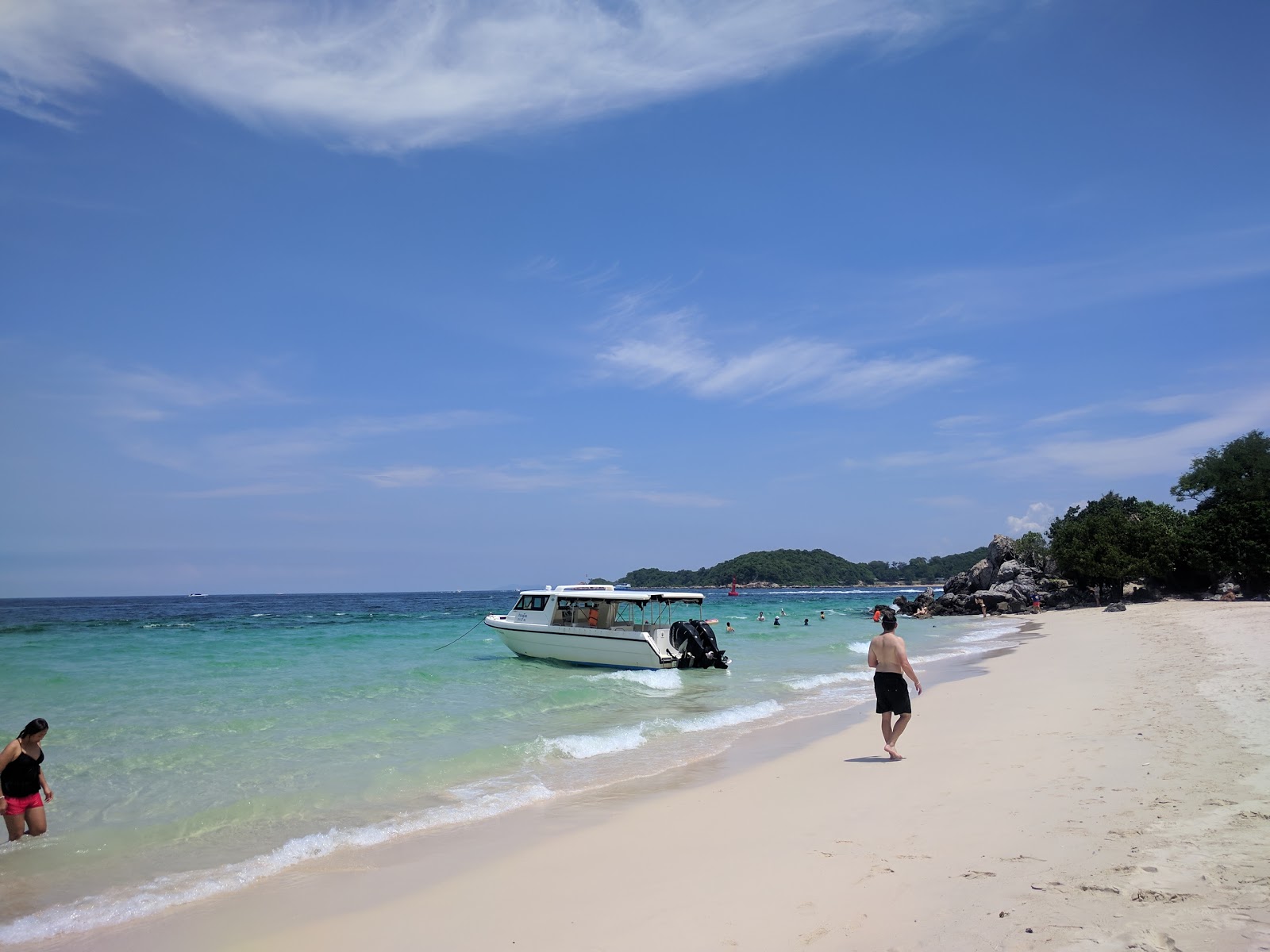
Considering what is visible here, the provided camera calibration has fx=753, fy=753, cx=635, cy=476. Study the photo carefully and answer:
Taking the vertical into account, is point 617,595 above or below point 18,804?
above

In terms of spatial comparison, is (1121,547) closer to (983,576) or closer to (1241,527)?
(1241,527)

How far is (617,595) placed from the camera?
22.7 metres

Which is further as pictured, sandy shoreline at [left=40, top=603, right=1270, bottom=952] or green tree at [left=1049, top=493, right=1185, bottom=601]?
green tree at [left=1049, top=493, right=1185, bottom=601]

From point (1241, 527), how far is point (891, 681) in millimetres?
42392

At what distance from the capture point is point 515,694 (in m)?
17.5

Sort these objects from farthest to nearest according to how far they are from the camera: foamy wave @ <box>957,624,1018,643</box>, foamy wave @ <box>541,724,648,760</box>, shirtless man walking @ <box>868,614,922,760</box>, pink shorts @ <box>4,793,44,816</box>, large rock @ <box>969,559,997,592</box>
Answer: large rock @ <box>969,559,997,592</box>
foamy wave @ <box>957,624,1018,643</box>
foamy wave @ <box>541,724,648,760</box>
shirtless man walking @ <box>868,614,922,760</box>
pink shorts @ <box>4,793,44,816</box>

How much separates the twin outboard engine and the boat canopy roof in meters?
0.82

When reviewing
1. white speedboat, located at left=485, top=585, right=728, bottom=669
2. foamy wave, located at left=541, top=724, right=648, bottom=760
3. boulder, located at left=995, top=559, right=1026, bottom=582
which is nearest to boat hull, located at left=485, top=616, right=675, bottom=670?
white speedboat, located at left=485, top=585, right=728, bottom=669

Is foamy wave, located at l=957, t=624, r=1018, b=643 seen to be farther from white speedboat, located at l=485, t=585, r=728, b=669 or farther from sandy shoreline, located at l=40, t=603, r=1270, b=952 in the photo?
sandy shoreline, located at l=40, t=603, r=1270, b=952

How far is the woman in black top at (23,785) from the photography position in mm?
7477

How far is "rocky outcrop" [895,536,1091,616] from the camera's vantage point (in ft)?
178

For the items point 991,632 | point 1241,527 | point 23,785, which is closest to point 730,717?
point 23,785

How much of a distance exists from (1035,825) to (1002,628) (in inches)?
1502

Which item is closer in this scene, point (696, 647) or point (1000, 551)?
point (696, 647)
